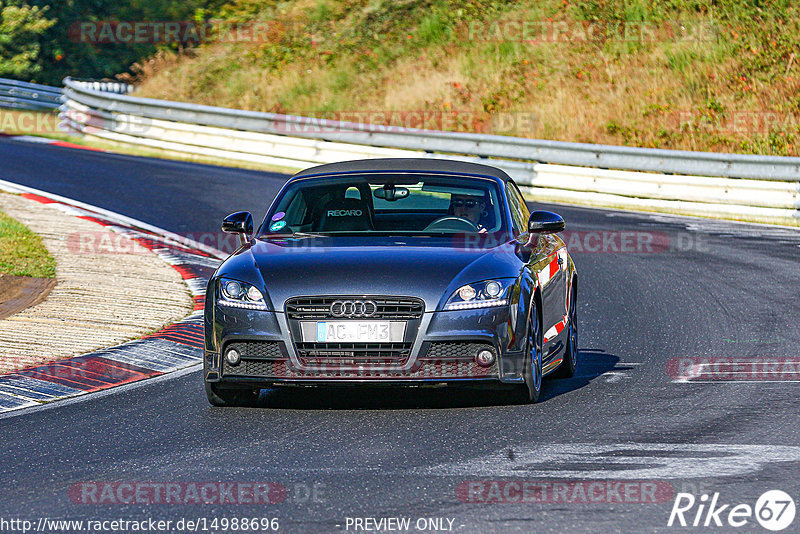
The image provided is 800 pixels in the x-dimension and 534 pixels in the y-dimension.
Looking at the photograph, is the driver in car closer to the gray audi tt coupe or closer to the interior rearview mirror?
the gray audi tt coupe

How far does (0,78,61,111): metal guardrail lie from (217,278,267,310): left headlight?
2937 cm

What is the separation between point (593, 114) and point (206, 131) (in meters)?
8.22

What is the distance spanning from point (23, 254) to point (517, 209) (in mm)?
6319

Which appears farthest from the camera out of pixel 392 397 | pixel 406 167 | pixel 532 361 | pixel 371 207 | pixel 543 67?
pixel 543 67

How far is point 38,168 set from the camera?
22891 mm

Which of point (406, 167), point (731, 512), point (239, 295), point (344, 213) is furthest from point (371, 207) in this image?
point (731, 512)

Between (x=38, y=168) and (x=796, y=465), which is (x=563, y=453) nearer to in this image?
(x=796, y=465)

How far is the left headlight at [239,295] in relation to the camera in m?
7.73

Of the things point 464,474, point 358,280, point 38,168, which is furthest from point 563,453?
point 38,168

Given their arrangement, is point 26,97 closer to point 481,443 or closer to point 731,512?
point 481,443

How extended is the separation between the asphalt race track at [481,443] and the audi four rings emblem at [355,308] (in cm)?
63

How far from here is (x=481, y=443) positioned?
22.8 feet

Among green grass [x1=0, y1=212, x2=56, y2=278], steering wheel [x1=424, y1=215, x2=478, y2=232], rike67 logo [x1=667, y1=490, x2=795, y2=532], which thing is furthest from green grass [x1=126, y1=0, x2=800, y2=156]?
rike67 logo [x1=667, y1=490, x2=795, y2=532]

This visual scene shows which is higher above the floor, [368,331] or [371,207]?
[371,207]
